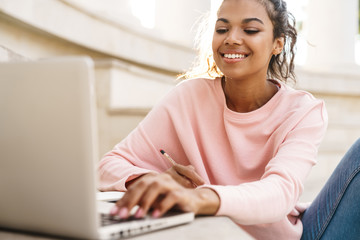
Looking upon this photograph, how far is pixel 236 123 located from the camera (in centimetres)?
172

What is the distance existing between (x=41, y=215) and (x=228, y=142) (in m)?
1.06

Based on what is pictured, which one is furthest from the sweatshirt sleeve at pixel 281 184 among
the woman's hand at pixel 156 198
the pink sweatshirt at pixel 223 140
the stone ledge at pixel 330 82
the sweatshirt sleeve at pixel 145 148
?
the stone ledge at pixel 330 82

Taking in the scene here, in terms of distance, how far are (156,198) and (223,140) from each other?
0.84 m

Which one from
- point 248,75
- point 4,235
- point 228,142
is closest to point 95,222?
point 4,235

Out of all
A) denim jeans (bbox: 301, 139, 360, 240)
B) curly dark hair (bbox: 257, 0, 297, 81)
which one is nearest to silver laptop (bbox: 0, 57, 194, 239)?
denim jeans (bbox: 301, 139, 360, 240)

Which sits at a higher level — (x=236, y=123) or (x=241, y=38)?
(x=241, y=38)

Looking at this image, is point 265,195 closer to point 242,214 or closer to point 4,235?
point 242,214

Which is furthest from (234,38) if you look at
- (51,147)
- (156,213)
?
(51,147)

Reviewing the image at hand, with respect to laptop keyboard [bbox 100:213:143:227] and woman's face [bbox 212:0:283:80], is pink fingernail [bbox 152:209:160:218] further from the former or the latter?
woman's face [bbox 212:0:283:80]

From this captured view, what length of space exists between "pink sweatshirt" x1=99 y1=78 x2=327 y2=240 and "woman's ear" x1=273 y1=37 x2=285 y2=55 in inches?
6.9

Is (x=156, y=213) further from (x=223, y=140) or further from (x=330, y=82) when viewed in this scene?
(x=330, y=82)

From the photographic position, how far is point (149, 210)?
97cm

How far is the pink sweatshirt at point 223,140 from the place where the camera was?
1482 millimetres

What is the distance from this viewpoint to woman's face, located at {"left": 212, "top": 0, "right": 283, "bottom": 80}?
5.63 feet
